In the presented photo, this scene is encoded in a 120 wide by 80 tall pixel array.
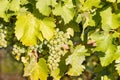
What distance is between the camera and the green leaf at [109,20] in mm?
1995

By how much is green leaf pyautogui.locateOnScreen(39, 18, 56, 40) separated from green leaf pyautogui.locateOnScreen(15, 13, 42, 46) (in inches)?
1.1

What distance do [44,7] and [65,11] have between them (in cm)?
12

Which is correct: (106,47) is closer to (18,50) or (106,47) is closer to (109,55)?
(109,55)

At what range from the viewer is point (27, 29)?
206 cm

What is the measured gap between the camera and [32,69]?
7.26 feet

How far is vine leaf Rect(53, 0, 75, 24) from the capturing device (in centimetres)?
203

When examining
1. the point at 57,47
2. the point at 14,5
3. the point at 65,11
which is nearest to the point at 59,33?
the point at 57,47

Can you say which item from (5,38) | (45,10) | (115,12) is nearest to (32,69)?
(5,38)

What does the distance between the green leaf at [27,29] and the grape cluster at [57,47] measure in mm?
139

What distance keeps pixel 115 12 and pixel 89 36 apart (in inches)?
7.5

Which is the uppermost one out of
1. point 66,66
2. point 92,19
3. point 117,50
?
point 92,19

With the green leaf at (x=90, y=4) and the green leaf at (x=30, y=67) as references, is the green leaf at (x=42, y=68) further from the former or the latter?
the green leaf at (x=90, y=4)

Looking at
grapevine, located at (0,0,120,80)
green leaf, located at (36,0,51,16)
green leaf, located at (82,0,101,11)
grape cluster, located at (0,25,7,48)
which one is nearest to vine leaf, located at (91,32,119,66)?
grapevine, located at (0,0,120,80)

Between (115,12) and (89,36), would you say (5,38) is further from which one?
(115,12)
